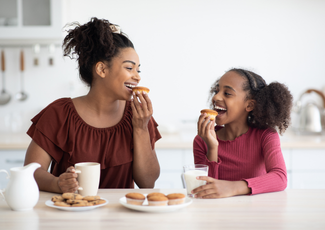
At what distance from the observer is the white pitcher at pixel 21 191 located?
0.97 meters

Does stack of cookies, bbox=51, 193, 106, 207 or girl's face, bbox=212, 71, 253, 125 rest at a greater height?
girl's face, bbox=212, 71, 253, 125

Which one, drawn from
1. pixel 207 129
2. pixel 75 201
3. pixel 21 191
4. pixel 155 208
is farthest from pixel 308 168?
pixel 21 191

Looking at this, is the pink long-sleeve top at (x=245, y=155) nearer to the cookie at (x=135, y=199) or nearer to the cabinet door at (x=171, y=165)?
the cookie at (x=135, y=199)

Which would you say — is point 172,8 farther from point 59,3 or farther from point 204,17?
point 59,3

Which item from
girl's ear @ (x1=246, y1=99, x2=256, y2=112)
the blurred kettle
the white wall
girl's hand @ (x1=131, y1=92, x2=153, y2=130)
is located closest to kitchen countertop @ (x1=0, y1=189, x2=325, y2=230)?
girl's hand @ (x1=131, y1=92, x2=153, y2=130)

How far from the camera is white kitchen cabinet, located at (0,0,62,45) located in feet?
8.55

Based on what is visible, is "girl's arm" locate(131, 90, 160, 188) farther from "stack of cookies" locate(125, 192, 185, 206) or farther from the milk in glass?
"stack of cookies" locate(125, 192, 185, 206)

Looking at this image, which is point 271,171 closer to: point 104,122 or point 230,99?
point 230,99

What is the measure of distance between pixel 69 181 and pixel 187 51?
2105 millimetres

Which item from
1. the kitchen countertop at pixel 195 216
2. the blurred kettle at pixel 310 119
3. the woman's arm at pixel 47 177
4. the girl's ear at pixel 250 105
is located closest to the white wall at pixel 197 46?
the blurred kettle at pixel 310 119

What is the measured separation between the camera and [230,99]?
156cm

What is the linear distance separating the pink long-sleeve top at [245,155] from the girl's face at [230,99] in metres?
0.11

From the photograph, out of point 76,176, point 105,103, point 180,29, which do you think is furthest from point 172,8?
point 76,176

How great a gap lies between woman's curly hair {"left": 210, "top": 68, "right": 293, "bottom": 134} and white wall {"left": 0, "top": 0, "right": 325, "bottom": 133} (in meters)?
1.35
